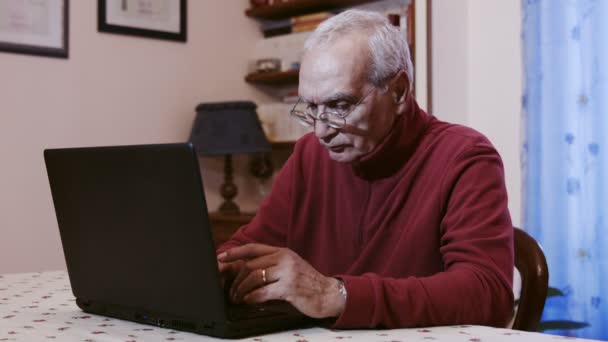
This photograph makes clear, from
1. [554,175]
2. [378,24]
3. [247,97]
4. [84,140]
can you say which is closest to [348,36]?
[378,24]

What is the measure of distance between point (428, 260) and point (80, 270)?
1.99 feet

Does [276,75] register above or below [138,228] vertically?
above

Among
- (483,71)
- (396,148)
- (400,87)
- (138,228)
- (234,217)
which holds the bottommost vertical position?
(234,217)

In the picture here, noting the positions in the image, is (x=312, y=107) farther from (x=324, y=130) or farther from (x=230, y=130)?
(x=230, y=130)

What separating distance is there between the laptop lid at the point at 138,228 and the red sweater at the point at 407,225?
0.74 ft

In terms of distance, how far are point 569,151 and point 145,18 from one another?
74.8 inches

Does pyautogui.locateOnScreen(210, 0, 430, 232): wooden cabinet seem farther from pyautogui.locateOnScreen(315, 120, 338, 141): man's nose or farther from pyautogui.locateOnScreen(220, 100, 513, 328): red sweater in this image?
pyautogui.locateOnScreen(315, 120, 338, 141): man's nose

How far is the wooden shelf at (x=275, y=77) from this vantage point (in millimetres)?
3680

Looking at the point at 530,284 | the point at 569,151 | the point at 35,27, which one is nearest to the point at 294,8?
the point at 35,27

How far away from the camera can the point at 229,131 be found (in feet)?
11.3

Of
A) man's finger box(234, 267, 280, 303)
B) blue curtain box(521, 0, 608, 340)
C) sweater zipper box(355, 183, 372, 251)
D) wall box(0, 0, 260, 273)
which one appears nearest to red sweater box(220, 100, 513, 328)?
sweater zipper box(355, 183, 372, 251)

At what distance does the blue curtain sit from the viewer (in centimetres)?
276

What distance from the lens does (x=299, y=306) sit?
1.07 meters

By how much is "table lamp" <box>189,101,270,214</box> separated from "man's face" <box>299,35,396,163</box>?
77.7 inches
